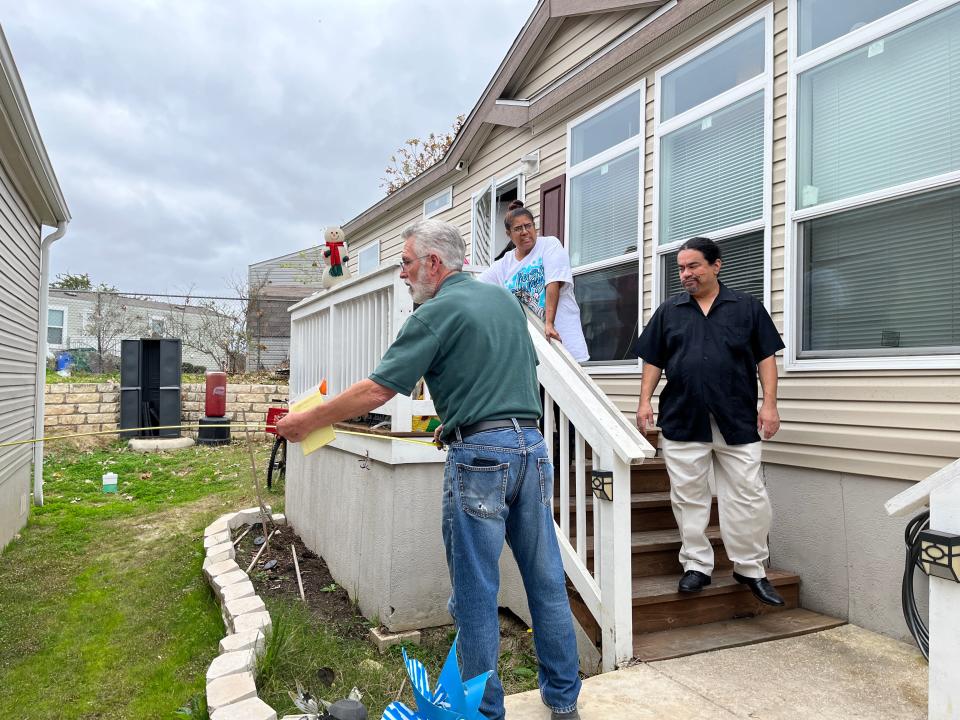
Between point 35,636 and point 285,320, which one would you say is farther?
point 285,320

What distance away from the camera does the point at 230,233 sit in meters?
69.1

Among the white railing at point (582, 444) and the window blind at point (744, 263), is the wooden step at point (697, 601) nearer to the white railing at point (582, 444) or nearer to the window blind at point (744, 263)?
the white railing at point (582, 444)

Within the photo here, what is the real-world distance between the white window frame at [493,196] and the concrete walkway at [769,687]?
14.2ft

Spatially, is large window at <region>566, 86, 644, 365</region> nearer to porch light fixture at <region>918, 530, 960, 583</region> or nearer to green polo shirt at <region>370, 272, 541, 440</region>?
green polo shirt at <region>370, 272, 541, 440</region>

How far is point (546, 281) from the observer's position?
3961 mm

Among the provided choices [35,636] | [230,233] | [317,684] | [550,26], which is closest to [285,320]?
[550,26]

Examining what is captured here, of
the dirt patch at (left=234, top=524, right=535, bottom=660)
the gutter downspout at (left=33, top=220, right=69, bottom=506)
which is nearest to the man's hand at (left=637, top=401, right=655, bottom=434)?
the dirt patch at (left=234, top=524, right=535, bottom=660)

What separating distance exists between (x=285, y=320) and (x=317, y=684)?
13.7 metres

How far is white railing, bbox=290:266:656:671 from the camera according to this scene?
2.75 m

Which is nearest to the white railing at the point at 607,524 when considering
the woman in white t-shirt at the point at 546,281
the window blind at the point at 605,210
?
the woman in white t-shirt at the point at 546,281

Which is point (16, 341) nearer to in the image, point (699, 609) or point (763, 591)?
point (699, 609)

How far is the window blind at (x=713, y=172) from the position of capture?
3.96 metres

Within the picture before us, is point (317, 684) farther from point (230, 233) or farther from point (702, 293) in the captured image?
point (230, 233)

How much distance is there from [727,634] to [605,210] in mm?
3274
